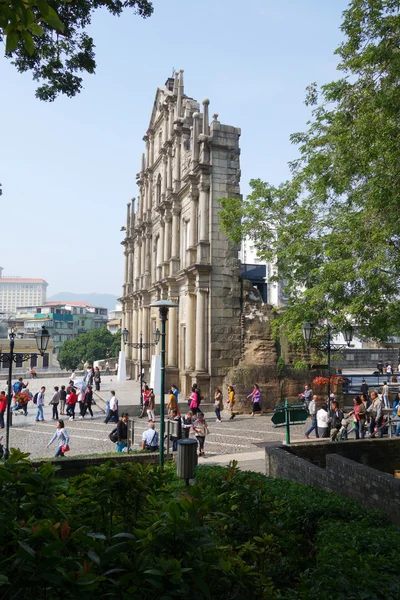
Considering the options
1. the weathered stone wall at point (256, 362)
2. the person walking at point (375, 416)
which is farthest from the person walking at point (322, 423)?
the weathered stone wall at point (256, 362)

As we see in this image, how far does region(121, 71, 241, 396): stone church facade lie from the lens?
88.1 feet

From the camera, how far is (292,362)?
2673 centimetres

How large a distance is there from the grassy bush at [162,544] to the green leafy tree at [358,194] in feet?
28.8

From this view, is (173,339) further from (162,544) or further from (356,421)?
(162,544)

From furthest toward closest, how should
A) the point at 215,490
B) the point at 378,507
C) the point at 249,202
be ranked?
the point at 249,202
the point at 378,507
the point at 215,490

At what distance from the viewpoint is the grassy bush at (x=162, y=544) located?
300cm

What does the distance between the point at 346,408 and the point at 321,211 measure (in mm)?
8548

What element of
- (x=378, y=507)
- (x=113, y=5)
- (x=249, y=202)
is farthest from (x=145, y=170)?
(x=378, y=507)

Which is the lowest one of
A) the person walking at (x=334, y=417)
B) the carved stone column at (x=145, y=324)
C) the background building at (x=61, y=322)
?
the person walking at (x=334, y=417)

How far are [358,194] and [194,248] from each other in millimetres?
13756

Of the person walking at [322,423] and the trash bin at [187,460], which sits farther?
the person walking at [322,423]

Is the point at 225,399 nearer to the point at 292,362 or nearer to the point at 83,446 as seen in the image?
the point at 292,362

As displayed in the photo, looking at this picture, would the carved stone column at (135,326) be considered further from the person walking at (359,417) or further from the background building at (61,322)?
the background building at (61,322)

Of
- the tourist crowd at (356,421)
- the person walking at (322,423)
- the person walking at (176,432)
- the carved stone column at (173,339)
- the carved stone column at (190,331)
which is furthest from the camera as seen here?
the carved stone column at (173,339)
